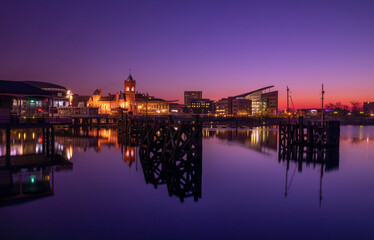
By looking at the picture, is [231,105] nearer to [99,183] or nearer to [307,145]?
[307,145]

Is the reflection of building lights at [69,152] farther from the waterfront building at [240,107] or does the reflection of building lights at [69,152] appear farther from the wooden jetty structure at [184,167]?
the waterfront building at [240,107]

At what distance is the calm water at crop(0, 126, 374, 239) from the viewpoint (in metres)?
12.3

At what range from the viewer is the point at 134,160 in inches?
1147

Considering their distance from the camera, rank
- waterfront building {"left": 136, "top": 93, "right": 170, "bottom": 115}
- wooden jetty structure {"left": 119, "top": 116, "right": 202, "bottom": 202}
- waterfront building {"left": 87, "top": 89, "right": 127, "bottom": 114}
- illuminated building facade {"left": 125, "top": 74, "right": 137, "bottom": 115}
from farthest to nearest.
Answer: waterfront building {"left": 136, "top": 93, "right": 170, "bottom": 115} < illuminated building facade {"left": 125, "top": 74, "right": 137, "bottom": 115} < waterfront building {"left": 87, "top": 89, "right": 127, "bottom": 114} < wooden jetty structure {"left": 119, "top": 116, "right": 202, "bottom": 202}

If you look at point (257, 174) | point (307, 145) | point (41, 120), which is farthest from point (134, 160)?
point (307, 145)

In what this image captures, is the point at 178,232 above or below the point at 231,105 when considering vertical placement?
below

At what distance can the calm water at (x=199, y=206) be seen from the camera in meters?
12.3

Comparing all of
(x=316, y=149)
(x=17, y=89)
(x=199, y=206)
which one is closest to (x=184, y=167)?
(x=199, y=206)

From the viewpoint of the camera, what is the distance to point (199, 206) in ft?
50.2

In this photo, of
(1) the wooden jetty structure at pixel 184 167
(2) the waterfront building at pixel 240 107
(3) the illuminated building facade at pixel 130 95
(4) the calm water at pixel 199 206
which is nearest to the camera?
(4) the calm water at pixel 199 206

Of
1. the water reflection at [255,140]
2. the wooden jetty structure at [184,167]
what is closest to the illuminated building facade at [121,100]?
the water reflection at [255,140]

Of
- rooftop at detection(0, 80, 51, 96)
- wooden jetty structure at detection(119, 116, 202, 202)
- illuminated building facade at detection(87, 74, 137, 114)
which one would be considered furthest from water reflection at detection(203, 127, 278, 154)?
illuminated building facade at detection(87, 74, 137, 114)

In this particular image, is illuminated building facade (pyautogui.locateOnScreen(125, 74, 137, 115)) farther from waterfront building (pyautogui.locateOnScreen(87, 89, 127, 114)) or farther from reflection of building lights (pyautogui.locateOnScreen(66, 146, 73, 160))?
reflection of building lights (pyautogui.locateOnScreen(66, 146, 73, 160))

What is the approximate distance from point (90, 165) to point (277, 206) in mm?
19589
